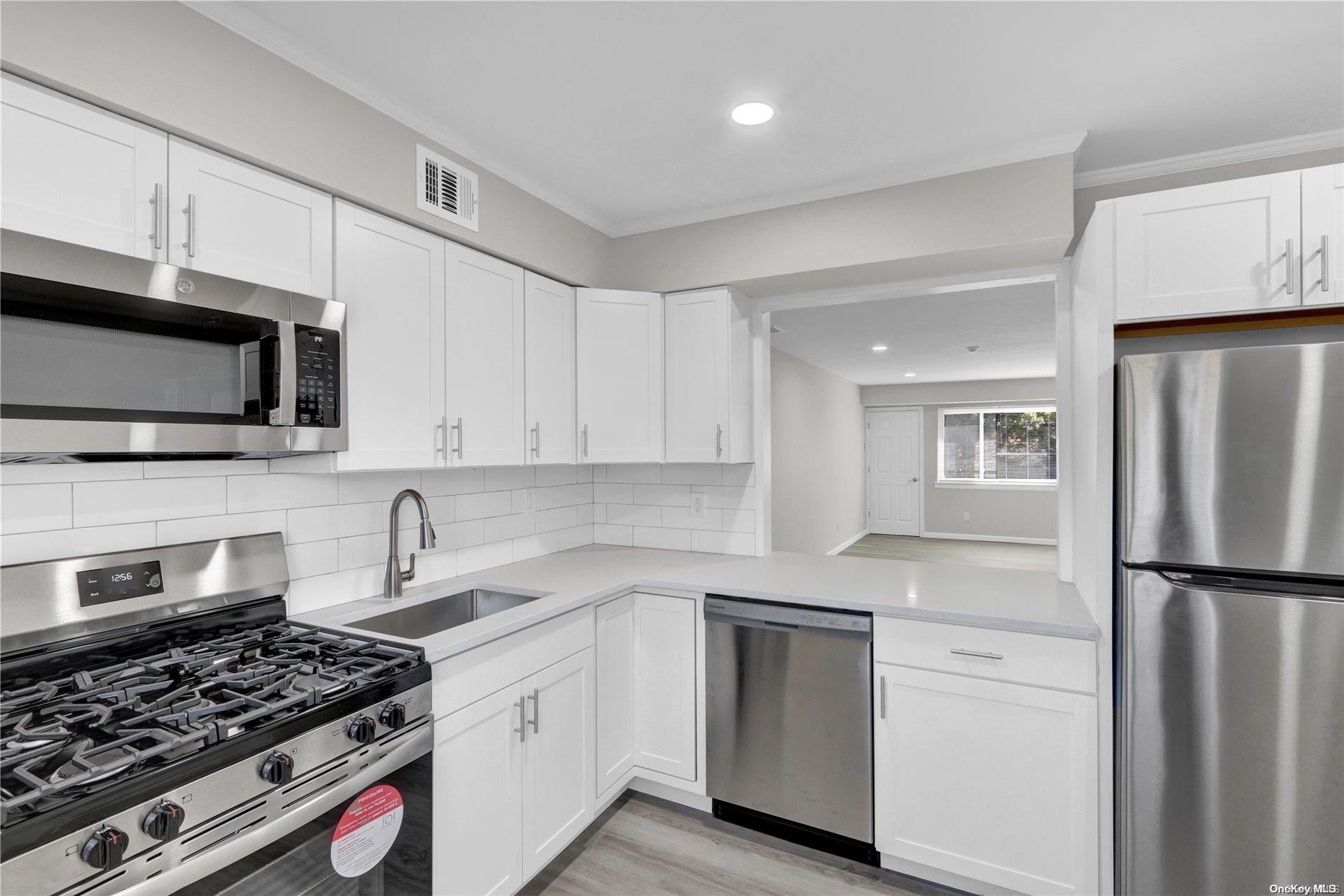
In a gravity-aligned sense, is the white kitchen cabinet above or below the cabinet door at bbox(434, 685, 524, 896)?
above

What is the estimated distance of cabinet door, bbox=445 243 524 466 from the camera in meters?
2.18

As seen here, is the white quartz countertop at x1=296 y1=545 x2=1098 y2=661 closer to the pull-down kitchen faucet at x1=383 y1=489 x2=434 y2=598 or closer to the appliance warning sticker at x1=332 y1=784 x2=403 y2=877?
the pull-down kitchen faucet at x1=383 y1=489 x2=434 y2=598

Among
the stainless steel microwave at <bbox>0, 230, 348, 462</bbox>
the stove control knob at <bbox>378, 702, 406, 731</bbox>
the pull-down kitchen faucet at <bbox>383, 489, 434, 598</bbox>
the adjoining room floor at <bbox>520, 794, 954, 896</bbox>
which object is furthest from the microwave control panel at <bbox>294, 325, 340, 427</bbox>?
the adjoining room floor at <bbox>520, 794, 954, 896</bbox>

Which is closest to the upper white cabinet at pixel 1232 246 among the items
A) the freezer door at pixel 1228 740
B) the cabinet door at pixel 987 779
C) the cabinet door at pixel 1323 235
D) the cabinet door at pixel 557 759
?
the cabinet door at pixel 1323 235

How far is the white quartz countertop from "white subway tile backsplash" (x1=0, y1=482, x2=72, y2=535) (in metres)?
0.65

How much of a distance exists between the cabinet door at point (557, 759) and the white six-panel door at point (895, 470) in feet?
28.5

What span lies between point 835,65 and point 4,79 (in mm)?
1849

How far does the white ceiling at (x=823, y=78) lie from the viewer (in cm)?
156

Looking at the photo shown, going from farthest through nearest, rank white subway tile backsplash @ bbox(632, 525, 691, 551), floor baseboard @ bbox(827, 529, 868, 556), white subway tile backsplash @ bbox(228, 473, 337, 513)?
floor baseboard @ bbox(827, 529, 868, 556) < white subway tile backsplash @ bbox(632, 525, 691, 551) < white subway tile backsplash @ bbox(228, 473, 337, 513)

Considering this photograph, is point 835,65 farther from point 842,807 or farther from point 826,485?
point 826,485

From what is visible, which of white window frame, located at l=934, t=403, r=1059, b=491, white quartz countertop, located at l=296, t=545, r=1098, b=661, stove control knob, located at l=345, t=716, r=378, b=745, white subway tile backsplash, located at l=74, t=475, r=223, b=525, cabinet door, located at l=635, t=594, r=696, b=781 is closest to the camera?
stove control knob, located at l=345, t=716, r=378, b=745

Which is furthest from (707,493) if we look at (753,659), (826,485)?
(826,485)

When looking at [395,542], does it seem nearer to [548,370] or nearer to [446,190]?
[548,370]

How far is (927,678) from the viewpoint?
6.84 feet
